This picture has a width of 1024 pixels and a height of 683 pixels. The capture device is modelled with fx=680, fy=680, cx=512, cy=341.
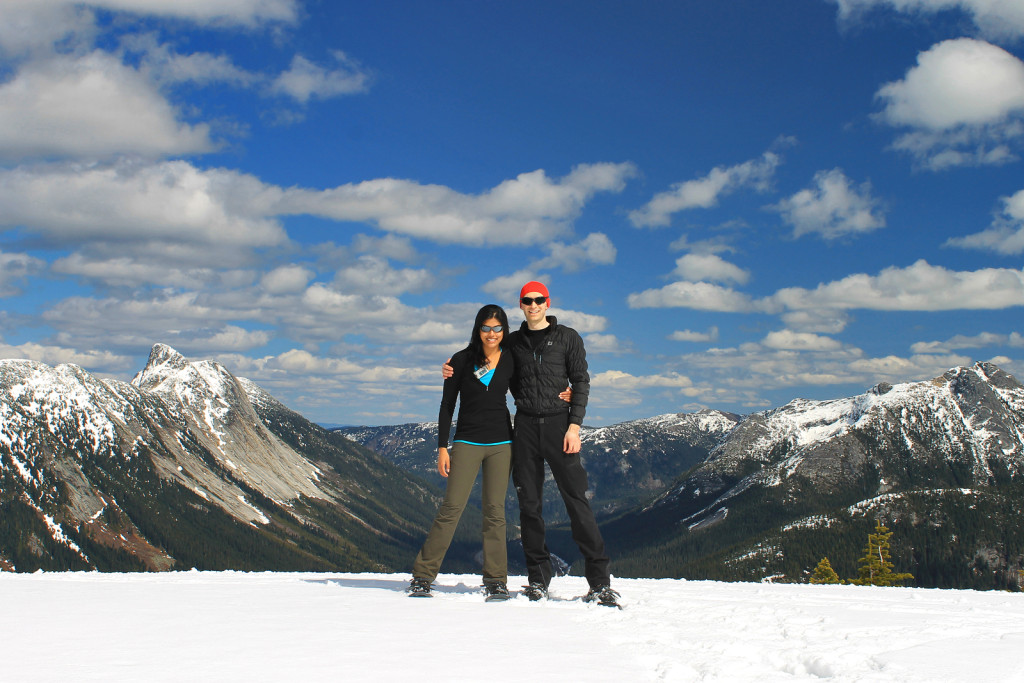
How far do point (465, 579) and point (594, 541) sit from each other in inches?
168

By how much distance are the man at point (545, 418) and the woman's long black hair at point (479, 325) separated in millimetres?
335

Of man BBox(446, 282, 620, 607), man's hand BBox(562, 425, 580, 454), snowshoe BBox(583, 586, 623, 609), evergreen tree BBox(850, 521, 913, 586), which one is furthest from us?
evergreen tree BBox(850, 521, 913, 586)

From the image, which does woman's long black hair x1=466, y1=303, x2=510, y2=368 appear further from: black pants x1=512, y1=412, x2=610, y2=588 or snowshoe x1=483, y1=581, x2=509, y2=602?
snowshoe x1=483, y1=581, x2=509, y2=602

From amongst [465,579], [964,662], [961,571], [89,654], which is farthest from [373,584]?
[961,571]

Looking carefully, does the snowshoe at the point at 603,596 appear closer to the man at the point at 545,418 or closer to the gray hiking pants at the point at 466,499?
the man at the point at 545,418

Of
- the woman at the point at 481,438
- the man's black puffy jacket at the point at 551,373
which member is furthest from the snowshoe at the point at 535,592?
the man's black puffy jacket at the point at 551,373

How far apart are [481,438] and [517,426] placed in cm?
Result: 61

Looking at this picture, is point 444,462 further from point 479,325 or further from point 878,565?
point 878,565

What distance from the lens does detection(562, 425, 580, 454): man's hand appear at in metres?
10.2

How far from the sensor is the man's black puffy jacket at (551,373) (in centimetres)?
1069

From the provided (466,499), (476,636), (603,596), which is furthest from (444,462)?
(476,636)

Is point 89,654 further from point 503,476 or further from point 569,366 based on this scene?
point 569,366

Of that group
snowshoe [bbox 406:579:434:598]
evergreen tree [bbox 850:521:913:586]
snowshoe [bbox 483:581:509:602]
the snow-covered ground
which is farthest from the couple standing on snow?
evergreen tree [bbox 850:521:913:586]

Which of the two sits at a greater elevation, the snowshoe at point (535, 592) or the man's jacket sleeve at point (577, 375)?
the man's jacket sleeve at point (577, 375)
